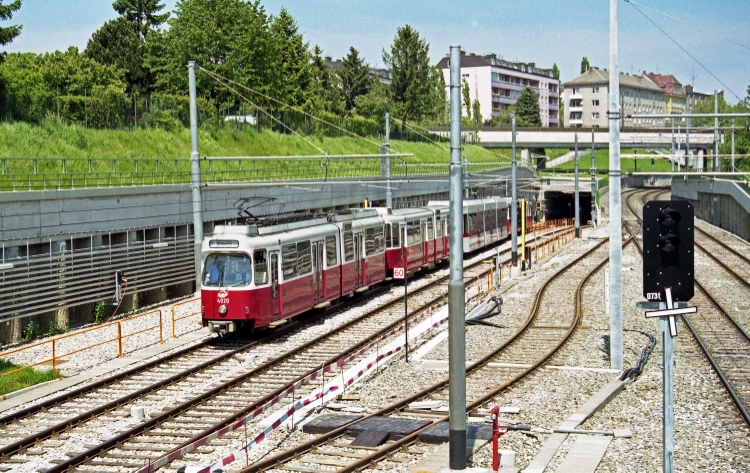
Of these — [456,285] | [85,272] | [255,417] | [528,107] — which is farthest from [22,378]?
[528,107]

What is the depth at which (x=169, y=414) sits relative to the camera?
16109 millimetres

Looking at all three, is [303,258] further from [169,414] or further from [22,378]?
[169,414]

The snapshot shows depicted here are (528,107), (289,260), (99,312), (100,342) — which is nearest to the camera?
(100,342)

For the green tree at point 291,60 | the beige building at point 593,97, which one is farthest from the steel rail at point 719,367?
the beige building at point 593,97

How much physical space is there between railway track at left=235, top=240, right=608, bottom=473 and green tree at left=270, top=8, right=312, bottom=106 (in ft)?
143

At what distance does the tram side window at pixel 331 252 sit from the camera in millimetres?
27469

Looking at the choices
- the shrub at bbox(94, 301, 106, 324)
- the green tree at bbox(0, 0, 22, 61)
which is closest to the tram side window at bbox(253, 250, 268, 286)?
the shrub at bbox(94, 301, 106, 324)

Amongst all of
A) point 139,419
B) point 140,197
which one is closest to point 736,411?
point 139,419

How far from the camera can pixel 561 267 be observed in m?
43.0

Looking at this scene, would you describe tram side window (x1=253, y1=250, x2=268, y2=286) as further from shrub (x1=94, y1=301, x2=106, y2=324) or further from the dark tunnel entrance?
the dark tunnel entrance

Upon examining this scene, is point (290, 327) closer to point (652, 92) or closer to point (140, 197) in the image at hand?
point (140, 197)

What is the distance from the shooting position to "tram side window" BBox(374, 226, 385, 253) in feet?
107

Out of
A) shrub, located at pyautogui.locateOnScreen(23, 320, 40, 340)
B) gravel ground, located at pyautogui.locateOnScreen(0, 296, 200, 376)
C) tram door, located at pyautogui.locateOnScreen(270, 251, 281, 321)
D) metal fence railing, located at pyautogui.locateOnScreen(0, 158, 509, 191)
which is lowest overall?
gravel ground, located at pyautogui.locateOnScreen(0, 296, 200, 376)

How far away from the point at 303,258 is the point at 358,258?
504 centimetres
